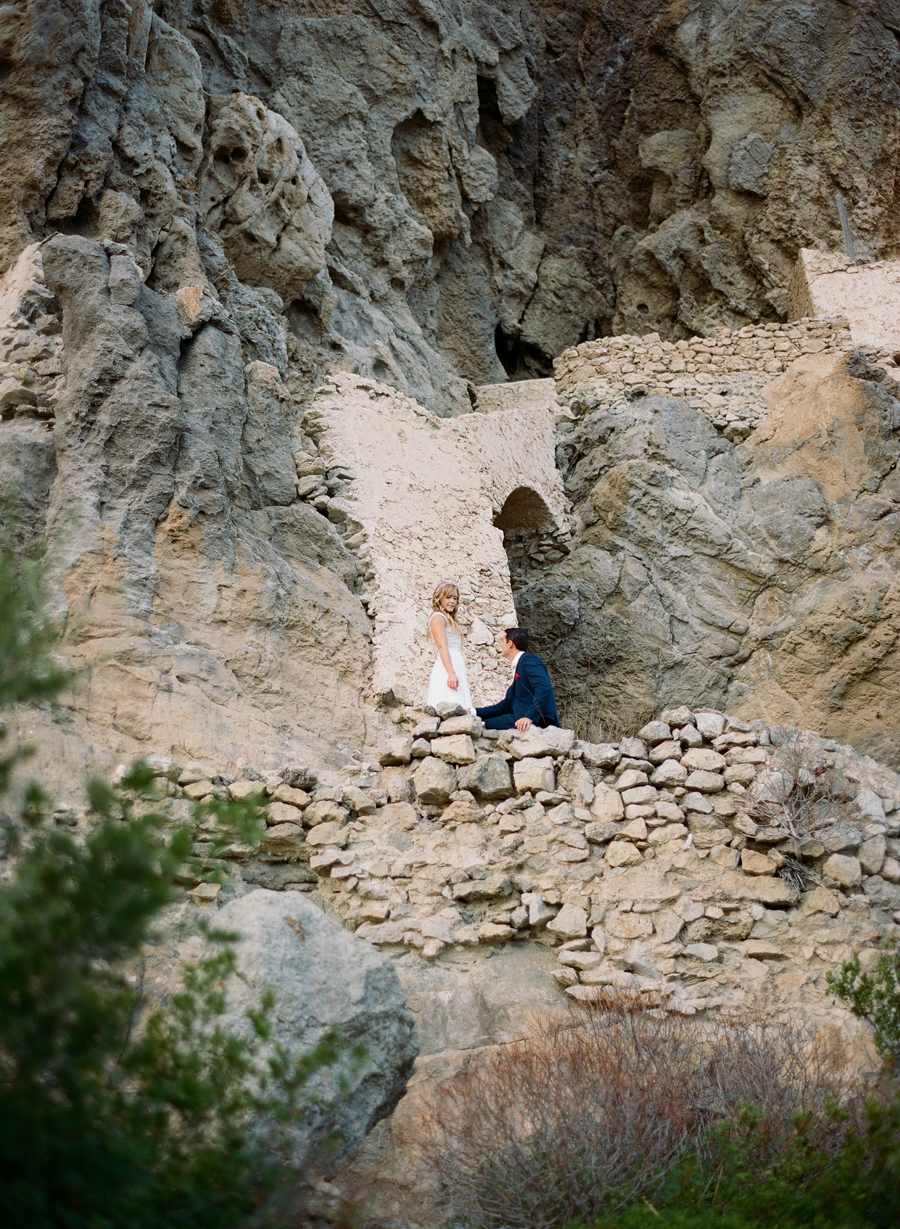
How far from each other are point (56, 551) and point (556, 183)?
15768 mm

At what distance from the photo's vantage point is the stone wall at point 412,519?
8.62 meters

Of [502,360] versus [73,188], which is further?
[502,360]

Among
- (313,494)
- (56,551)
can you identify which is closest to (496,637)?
(313,494)

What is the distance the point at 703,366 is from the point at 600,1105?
11770mm

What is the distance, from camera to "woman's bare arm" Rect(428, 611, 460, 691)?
751 centimetres

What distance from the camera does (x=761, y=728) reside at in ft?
20.7

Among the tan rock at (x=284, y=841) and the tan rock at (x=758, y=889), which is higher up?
the tan rock at (x=284, y=841)

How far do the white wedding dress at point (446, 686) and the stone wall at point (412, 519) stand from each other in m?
0.48

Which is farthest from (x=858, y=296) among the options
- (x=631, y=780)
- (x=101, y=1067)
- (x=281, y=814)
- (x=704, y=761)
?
(x=101, y=1067)

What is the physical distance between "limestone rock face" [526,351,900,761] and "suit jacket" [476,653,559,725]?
16.0 ft

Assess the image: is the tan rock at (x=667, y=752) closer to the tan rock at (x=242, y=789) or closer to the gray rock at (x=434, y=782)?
the gray rock at (x=434, y=782)

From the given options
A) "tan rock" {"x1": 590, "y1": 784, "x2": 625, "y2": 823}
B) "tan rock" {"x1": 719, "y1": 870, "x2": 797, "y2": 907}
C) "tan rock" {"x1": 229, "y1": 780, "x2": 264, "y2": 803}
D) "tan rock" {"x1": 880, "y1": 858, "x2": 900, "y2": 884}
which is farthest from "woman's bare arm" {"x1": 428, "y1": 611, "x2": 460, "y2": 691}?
"tan rock" {"x1": 880, "y1": 858, "x2": 900, "y2": 884}

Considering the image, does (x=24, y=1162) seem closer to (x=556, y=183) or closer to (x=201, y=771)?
(x=201, y=771)

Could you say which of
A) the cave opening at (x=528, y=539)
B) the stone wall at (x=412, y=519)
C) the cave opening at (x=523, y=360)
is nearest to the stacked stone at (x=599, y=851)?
the stone wall at (x=412, y=519)
